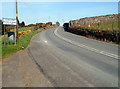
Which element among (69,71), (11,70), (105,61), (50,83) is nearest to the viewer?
(50,83)

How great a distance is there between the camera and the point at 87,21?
148 feet

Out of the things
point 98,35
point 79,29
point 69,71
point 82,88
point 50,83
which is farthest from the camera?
point 79,29

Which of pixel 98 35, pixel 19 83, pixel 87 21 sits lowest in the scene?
pixel 19 83

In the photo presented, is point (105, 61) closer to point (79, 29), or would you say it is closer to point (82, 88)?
point (82, 88)

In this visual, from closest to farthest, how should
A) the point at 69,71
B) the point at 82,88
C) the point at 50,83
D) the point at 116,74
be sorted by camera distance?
the point at 82,88
the point at 50,83
the point at 116,74
the point at 69,71

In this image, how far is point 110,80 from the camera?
7797 mm

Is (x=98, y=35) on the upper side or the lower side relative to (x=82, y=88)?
upper

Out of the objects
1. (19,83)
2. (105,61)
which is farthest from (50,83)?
(105,61)

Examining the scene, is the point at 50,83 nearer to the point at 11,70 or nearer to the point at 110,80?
the point at 110,80

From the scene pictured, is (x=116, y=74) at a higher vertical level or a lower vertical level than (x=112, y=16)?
lower

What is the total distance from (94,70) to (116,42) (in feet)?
39.2

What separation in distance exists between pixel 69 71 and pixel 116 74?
2.56 meters

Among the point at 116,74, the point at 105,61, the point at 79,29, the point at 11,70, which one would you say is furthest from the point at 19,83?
the point at 79,29

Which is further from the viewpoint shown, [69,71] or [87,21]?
[87,21]
